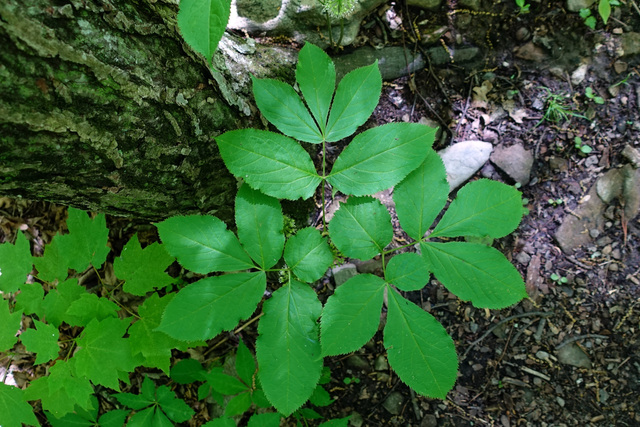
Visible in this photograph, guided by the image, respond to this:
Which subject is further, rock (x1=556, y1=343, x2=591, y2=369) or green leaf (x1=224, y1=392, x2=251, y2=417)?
rock (x1=556, y1=343, x2=591, y2=369)

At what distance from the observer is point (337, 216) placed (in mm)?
1537

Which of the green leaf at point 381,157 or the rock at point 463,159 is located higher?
the green leaf at point 381,157

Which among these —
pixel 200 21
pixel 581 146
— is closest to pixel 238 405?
pixel 200 21

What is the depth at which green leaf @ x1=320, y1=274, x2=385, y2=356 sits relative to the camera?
4.60 feet

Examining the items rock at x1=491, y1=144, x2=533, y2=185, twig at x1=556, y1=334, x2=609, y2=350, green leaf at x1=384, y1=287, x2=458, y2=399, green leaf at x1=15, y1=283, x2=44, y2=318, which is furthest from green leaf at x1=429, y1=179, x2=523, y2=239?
green leaf at x1=15, y1=283, x2=44, y2=318

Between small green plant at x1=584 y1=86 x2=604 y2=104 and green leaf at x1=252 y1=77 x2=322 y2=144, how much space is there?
179 cm

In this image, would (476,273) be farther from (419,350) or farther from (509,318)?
(509,318)

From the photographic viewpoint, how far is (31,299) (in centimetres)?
173

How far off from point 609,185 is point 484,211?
131 cm

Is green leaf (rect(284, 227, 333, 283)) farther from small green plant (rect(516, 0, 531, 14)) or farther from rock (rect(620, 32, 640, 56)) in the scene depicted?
rock (rect(620, 32, 640, 56))

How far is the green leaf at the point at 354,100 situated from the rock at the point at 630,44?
1835 millimetres

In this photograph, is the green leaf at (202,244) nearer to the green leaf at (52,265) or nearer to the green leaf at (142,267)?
the green leaf at (142,267)

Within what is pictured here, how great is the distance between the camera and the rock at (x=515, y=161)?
2.29 meters

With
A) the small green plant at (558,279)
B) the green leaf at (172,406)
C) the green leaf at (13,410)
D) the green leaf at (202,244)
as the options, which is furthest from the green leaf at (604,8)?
the green leaf at (13,410)
